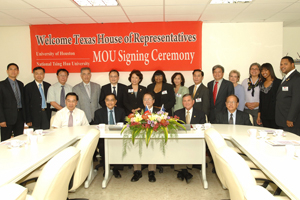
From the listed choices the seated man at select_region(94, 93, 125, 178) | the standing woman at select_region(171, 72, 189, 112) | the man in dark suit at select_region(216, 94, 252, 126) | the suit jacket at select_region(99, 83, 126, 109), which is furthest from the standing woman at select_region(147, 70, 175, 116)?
the man in dark suit at select_region(216, 94, 252, 126)

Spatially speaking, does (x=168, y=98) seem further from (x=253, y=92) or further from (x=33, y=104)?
(x=33, y=104)

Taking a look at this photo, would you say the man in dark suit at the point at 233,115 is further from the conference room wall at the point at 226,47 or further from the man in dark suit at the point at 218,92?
the conference room wall at the point at 226,47

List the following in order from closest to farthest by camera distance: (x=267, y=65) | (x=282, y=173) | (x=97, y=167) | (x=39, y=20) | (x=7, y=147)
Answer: (x=282, y=173), (x=7, y=147), (x=97, y=167), (x=267, y=65), (x=39, y=20)

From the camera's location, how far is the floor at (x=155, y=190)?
9.85 ft

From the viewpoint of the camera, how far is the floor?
3.00 meters

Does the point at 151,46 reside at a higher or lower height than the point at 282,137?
higher

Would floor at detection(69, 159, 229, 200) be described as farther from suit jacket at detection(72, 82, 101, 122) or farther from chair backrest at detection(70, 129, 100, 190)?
suit jacket at detection(72, 82, 101, 122)

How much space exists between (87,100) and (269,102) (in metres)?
3.46

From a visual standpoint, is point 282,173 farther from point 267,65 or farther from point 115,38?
point 115,38

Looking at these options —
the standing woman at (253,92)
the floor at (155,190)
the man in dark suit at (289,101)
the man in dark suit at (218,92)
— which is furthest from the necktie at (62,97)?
the man in dark suit at (289,101)

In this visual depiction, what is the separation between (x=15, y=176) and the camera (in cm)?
162

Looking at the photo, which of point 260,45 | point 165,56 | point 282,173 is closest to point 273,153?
point 282,173

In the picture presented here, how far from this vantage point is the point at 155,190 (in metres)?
3.17

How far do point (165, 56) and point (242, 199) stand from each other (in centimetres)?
425
